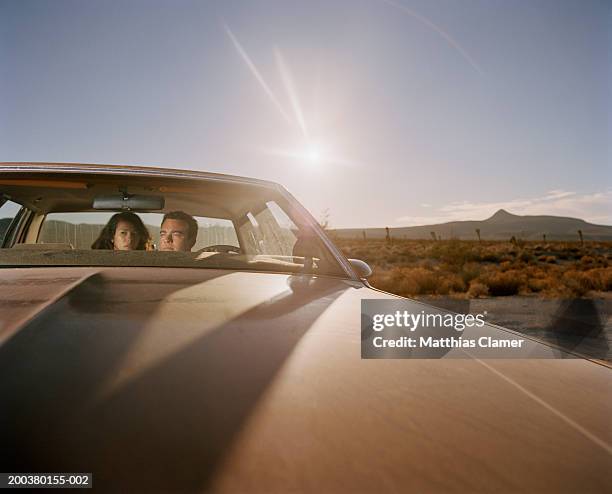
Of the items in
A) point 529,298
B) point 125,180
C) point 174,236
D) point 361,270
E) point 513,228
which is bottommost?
point 529,298

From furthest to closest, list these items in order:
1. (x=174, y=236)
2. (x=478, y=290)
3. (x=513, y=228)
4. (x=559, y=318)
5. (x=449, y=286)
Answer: (x=513, y=228), (x=449, y=286), (x=478, y=290), (x=559, y=318), (x=174, y=236)

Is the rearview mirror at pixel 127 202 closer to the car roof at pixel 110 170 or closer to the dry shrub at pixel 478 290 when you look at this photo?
the car roof at pixel 110 170

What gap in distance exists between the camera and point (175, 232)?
3084mm

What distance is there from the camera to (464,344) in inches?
51.4

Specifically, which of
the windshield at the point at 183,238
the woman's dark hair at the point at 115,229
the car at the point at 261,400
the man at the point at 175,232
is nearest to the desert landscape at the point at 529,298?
the windshield at the point at 183,238

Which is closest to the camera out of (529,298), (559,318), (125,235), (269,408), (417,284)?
(269,408)

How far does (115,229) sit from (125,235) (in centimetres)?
9

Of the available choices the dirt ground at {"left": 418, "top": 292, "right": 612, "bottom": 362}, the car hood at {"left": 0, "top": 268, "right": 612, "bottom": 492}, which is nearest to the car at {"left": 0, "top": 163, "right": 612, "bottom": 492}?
the car hood at {"left": 0, "top": 268, "right": 612, "bottom": 492}

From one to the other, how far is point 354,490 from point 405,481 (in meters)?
0.07

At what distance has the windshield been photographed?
217 cm

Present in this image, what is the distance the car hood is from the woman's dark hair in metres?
1.47

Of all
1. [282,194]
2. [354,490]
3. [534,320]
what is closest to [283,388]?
[354,490]

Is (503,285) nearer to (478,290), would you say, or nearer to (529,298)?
(478,290)

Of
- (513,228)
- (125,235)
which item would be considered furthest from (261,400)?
(513,228)
